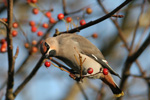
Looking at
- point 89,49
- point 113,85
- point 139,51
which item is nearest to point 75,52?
point 89,49

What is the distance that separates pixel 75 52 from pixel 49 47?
395 mm

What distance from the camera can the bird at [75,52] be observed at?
394 cm

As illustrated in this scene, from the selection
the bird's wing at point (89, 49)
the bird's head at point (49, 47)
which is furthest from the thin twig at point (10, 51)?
the bird's wing at point (89, 49)

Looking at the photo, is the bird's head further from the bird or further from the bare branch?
the bare branch

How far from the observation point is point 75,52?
402 centimetres

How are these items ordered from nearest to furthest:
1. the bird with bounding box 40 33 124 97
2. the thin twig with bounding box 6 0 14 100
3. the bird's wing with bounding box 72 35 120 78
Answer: the thin twig with bounding box 6 0 14 100 → the bird with bounding box 40 33 124 97 → the bird's wing with bounding box 72 35 120 78

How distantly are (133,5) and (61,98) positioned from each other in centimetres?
352

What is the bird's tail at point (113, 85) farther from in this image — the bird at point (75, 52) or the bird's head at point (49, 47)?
the bird's head at point (49, 47)

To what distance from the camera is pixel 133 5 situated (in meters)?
7.30

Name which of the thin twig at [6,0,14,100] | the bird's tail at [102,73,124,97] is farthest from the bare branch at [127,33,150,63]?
the thin twig at [6,0,14,100]

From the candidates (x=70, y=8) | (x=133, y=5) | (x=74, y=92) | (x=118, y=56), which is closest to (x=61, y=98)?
(x=74, y=92)

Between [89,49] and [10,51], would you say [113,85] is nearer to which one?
[89,49]

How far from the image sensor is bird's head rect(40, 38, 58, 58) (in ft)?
12.2

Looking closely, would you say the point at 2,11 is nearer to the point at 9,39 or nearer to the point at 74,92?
the point at 9,39
